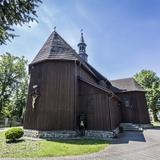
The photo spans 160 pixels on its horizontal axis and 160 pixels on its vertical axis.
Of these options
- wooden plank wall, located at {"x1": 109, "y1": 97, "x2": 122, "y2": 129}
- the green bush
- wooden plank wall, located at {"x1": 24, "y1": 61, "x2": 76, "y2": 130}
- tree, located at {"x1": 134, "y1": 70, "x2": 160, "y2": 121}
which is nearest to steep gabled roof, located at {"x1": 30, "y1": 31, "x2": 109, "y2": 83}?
wooden plank wall, located at {"x1": 24, "y1": 61, "x2": 76, "y2": 130}

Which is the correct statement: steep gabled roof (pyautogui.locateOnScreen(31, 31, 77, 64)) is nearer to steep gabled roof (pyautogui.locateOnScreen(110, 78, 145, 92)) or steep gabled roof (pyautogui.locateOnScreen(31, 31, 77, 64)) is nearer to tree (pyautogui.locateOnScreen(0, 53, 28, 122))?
steep gabled roof (pyautogui.locateOnScreen(110, 78, 145, 92))

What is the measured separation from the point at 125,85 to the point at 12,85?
2302 cm

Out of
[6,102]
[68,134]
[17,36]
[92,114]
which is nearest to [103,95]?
[92,114]

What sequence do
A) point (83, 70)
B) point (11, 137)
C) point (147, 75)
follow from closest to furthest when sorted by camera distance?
point (11, 137)
point (83, 70)
point (147, 75)

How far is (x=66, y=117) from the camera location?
1312 centimetres

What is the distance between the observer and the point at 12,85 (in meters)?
32.5

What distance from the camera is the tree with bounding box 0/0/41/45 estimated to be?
182 inches

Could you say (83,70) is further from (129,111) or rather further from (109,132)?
(129,111)

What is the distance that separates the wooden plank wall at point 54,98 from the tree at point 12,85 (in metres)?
19.5

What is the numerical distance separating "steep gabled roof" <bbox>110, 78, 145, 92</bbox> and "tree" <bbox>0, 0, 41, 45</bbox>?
21.0 metres

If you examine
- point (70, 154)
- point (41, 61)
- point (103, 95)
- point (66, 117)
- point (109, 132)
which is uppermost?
point (41, 61)

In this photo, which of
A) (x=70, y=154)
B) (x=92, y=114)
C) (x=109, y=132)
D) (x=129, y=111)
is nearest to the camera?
(x=70, y=154)

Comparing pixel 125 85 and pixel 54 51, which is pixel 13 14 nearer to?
pixel 54 51

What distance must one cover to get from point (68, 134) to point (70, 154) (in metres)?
5.16
